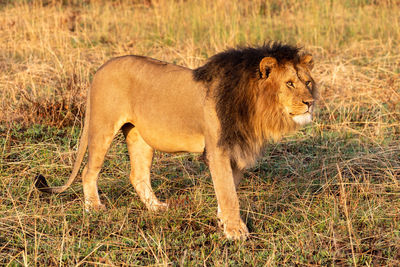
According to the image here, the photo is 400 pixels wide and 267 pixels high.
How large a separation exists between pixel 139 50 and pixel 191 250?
5337mm

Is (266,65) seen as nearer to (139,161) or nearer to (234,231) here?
(234,231)

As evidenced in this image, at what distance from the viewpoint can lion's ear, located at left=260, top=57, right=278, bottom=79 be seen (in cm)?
349

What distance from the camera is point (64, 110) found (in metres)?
6.07

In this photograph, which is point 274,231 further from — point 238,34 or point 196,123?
point 238,34

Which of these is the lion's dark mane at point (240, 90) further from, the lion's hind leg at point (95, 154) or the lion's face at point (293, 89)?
the lion's hind leg at point (95, 154)

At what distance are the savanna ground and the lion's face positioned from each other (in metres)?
0.50

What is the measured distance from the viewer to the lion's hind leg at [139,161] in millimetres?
4484

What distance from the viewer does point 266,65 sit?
11.5 feet

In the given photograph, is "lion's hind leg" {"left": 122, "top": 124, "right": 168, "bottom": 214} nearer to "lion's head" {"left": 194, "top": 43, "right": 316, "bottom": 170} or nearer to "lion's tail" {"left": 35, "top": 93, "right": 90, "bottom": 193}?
"lion's tail" {"left": 35, "top": 93, "right": 90, "bottom": 193}

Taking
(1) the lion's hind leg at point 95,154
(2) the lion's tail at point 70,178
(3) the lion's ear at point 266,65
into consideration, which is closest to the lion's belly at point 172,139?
(1) the lion's hind leg at point 95,154

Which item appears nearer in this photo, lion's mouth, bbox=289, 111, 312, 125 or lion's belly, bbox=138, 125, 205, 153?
lion's mouth, bbox=289, 111, 312, 125

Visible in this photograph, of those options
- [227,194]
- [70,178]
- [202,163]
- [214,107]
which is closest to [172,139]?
[214,107]

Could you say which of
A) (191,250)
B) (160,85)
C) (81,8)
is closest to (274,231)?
(191,250)

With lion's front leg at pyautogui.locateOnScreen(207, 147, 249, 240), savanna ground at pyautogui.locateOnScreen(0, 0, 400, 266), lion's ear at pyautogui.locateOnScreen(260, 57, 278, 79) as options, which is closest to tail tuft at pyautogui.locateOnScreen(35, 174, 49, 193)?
savanna ground at pyautogui.locateOnScreen(0, 0, 400, 266)
